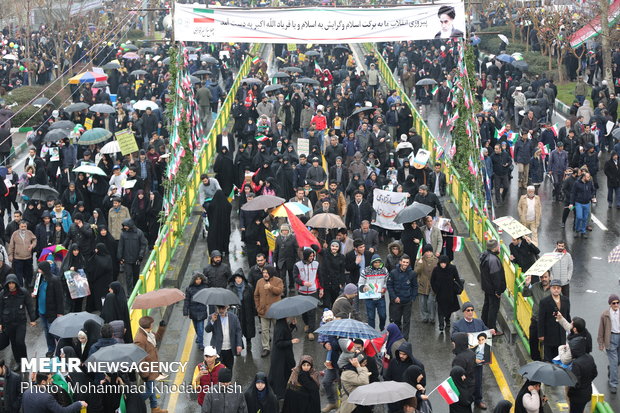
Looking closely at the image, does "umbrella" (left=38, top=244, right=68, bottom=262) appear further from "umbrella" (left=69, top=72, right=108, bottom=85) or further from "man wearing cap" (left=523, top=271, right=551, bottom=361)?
"umbrella" (left=69, top=72, right=108, bottom=85)

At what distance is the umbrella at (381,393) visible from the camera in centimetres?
1165

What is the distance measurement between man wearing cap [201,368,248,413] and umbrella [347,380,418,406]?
117cm

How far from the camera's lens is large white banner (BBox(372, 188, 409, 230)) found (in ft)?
68.3

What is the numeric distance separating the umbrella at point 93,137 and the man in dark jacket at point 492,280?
11.3 metres

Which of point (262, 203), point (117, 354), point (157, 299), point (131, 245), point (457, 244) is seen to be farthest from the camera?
point (262, 203)

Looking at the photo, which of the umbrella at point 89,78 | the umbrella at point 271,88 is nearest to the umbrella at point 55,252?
the umbrella at point 271,88

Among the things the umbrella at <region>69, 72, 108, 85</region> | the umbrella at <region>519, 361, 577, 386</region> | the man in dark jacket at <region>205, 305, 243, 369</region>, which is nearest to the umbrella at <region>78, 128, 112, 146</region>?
the umbrella at <region>69, 72, 108, 85</region>

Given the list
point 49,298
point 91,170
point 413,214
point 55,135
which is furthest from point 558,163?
point 49,298

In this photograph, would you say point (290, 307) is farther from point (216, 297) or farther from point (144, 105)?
point (144, 105)

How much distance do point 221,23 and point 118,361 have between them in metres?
12.6

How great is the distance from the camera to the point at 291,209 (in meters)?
19.1

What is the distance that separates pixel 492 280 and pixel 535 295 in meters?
0.84

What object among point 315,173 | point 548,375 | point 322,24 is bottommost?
point 315,173

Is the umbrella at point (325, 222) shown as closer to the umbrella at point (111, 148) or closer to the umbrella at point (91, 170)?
the umbrella at point (91, 170)
